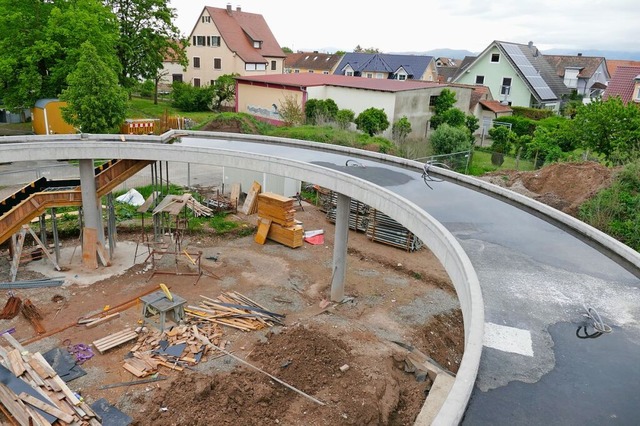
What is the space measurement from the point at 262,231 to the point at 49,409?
1366 centimetres

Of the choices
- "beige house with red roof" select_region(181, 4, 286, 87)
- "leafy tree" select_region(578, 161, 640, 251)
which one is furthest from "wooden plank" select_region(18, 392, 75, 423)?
"beige house with red roof" select_region(181, 4, 286, 87)

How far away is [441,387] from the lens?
44.3ft

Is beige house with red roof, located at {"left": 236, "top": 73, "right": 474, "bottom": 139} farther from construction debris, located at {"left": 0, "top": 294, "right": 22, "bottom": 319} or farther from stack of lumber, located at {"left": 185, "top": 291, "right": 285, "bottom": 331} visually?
construction debris, located at {"left": 0, "top": 294, "right": 22, "bottom": 319}

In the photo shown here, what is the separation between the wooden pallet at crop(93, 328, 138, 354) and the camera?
15.2m

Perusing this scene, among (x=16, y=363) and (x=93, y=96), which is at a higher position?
(x=93, y=96)

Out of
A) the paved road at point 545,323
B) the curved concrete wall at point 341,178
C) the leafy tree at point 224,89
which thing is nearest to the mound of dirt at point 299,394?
the curved concrete wall at point 341,178

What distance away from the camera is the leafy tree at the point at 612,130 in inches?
1005

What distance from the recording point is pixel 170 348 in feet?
50.4

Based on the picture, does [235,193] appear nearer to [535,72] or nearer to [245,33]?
[245,33]

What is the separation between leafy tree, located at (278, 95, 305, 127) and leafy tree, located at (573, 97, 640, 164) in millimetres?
21364

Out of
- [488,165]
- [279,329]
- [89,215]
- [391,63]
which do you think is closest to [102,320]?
[89,215]

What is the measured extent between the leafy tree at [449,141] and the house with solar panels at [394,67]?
1248 inches

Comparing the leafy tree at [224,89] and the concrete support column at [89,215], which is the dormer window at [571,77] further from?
the concrete support column at [89,215]

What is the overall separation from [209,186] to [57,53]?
557 inches
